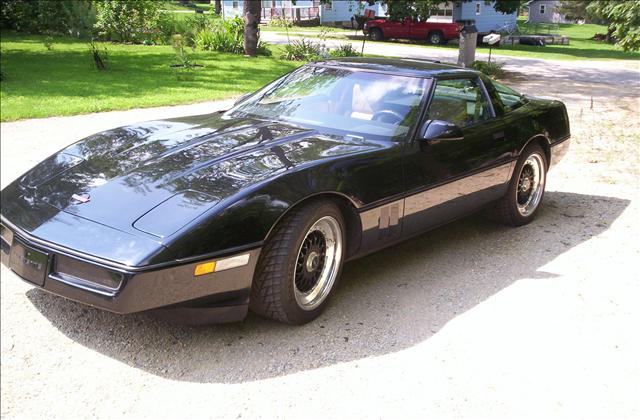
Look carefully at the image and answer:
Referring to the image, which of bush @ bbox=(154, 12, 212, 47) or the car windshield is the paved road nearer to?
bush @ bbox=(154, 12, 212, 47)

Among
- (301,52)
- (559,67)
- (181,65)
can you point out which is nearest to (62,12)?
(181,65)

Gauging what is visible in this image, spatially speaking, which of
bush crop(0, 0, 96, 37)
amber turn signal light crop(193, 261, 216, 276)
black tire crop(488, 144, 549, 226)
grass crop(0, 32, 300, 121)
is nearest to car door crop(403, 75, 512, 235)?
black tire crop(488, 144, 549, 226)

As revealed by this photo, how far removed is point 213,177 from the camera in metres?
3.37

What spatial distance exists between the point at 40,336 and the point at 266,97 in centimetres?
244

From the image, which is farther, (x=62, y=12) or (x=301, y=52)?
(x=301, y=52)

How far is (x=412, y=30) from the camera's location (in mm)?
33906

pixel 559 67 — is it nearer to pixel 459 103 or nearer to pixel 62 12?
pixel 62 12

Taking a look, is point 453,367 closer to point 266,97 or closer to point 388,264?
point 388,264

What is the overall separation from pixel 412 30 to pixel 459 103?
30674mm

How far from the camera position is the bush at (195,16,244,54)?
19.7m

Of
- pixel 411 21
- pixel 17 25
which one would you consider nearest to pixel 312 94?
pixel 17 25

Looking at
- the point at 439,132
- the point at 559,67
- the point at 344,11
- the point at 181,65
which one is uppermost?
the point at 344,11

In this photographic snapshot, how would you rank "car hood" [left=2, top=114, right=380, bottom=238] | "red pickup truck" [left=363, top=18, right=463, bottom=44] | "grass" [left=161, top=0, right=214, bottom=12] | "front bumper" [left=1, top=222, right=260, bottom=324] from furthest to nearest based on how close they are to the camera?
1. "red pickup truck" [left=363, top=18, right=463, bottom=44]
2. "grass" [left=161, top=0, right=214, bottom=12]
3. "car hood" [left=2, top=114, right=380, bottom=238]
4. "front bumper" [left=1, top=222, right=260, bottom=324]

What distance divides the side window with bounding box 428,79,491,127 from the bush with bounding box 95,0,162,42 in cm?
1618
